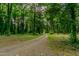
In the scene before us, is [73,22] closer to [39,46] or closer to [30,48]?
[39,46]

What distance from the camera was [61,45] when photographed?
325 inches

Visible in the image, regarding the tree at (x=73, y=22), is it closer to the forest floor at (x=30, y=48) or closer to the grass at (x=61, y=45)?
the grass at (x=61, y=45)

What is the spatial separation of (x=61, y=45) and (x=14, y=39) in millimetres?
962

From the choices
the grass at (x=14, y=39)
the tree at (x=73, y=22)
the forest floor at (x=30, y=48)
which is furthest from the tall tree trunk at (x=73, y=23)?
the grass at (x=14, y=39)

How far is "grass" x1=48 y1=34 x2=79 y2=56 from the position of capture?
8.17 meters

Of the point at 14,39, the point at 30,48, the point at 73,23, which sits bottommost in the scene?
the point at 30,48

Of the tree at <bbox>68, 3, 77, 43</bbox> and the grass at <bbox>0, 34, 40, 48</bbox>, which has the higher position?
the tree at <bbox>68, 3, 77, 43</bbox>

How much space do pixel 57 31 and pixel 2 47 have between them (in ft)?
3.80

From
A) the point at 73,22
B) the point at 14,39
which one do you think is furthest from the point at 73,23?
the point at 14,39

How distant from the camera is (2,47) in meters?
8.20

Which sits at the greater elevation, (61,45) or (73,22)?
(73,22)

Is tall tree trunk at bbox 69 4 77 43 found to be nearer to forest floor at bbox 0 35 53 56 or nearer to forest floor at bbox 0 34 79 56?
forest floor at bbox 0 34 79 56

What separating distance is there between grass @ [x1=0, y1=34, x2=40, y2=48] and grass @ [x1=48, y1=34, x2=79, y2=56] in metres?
0.36

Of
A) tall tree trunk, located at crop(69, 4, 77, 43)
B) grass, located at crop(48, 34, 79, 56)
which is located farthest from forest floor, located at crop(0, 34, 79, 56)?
tall tree trunk, located at crop(69, 4, 77, 43)
